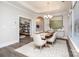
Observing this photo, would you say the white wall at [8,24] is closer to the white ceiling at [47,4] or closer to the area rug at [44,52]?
the white ceiling at [47,4]

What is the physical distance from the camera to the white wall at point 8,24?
15.1ft

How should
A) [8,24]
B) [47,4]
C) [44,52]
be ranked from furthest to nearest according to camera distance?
[47,4] → [8,24] → [44,52]

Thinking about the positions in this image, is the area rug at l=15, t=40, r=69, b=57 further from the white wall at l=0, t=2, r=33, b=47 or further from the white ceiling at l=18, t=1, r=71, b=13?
the white ceiling at l=18, t=1, r=71, b=13

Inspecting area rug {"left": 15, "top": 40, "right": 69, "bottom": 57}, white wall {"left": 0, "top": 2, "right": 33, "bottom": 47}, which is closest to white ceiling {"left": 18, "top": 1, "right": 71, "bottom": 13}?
white wall {"left": 0, "top": 2, "right": 33, "bottom": 47}

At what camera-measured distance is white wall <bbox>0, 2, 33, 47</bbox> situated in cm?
461

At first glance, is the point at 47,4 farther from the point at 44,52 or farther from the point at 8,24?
the point at 44,52

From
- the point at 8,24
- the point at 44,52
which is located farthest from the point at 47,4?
the point at 44,52

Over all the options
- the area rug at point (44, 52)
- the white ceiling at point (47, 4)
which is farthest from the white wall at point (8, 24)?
the area rug at point (44, 52)

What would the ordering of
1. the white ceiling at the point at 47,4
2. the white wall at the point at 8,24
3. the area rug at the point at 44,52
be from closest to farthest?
the area rug at the point at 44,52 → the white wall at the point at 8,24 → the white ceiling at the point at 47,4

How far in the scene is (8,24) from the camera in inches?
197

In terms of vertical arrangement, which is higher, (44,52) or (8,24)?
(8,24)

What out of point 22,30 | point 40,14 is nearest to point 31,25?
point 40,14

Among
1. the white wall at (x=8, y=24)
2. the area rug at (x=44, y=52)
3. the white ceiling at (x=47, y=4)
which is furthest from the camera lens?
the white ceiling at (x=47, y=4)

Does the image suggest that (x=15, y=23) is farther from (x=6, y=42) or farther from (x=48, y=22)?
(x=48, y=22)
